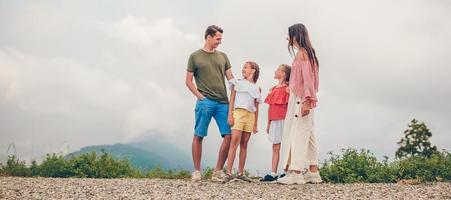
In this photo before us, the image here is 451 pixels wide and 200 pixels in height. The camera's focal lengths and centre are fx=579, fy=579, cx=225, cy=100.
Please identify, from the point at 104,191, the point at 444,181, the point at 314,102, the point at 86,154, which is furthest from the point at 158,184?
the point at 444,181

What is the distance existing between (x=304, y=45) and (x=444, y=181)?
4317 mm

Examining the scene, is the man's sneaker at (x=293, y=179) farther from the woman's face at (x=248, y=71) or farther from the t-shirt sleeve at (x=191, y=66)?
the t-shirt sleeve at (x=191, y=66)

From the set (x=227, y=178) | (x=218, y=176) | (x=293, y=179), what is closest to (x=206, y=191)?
(x=227, y=178)

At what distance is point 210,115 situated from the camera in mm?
9914

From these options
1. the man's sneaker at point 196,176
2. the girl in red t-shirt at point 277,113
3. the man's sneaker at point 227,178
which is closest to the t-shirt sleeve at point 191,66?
the girl in red t-shirt at point 277,113

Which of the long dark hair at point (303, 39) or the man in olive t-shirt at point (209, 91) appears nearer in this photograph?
the long dark hair at point (303, 39)

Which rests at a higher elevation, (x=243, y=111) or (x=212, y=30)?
(x=212, y=30)

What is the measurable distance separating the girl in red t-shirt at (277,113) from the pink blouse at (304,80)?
866mm

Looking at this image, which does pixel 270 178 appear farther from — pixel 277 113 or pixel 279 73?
pixel 279 73

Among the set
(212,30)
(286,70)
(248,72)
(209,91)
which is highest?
(212,30)

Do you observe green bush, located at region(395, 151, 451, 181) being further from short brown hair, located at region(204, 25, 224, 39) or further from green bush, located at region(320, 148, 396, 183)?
short brown hair, located at region(204, 25, 224, 39)

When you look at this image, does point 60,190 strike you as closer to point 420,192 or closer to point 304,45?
point 304,45

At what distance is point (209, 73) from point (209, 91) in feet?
1.03

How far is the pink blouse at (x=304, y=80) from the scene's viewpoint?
9008 millimetres
